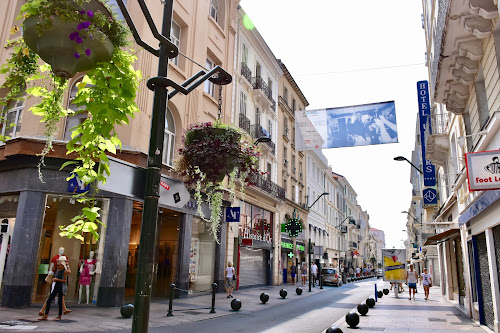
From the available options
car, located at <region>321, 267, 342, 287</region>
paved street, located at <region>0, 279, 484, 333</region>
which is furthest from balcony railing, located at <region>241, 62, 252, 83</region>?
car, located at <region>321, 267, 342, 287</region>

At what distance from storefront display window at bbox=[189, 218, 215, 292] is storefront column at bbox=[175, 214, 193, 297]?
828 millimetres

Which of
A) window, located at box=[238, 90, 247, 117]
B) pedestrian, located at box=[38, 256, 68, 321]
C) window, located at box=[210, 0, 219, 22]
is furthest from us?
window, located at box=[238, 90, 247, 117]

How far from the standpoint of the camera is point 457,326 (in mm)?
11367

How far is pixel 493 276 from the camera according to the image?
962cm

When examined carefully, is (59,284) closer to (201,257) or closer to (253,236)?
(201,257)

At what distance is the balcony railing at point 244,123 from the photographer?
922 inches

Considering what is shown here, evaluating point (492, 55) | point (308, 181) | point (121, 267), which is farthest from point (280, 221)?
point (492, 55)

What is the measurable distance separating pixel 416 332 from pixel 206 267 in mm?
11199

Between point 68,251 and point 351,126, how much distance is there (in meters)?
10.7

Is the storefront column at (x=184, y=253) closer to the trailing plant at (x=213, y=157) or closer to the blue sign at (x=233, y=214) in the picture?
the blue sign at (x=233, y=214)

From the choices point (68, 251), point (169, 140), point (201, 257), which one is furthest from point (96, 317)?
point (201, 257)

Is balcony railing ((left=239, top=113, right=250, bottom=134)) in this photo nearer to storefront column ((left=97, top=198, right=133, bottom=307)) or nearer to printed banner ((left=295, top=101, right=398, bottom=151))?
printed banner ((left=295, top=101, right=398, bottom=151))

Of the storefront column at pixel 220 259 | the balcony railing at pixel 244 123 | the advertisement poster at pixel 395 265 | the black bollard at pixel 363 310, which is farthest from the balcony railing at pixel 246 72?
the black bollard at pixel 363 310

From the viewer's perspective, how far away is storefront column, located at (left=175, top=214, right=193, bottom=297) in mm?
16500
